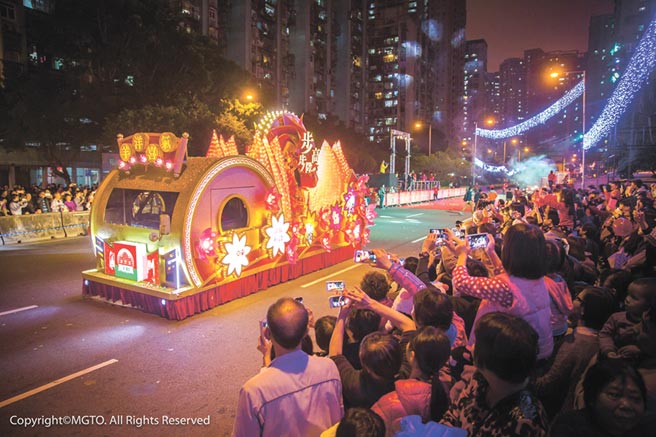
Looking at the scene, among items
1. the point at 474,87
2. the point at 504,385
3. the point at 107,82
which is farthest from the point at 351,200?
the point at 474,87

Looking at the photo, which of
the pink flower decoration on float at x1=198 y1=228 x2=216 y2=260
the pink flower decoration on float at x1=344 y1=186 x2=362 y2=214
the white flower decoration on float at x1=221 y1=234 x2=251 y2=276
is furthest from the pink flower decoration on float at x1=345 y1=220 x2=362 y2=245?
the pink flower decoration on float at x1=198 y1=228 x2=216 y2=260

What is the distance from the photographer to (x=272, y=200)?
31.9 feet

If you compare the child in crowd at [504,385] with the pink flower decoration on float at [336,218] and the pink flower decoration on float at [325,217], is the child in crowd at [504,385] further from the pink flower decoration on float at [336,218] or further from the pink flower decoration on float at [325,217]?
the pink flower decoration on float at [336,218]

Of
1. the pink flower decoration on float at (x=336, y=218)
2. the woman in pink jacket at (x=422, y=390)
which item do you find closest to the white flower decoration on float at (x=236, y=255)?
the pink flower decoration on float at (x=336, y=218)

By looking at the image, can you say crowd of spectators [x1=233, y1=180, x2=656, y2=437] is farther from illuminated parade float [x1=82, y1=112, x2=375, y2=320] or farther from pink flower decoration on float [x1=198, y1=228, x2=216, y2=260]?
illuminated parade float [x1=82, y1=112, x2=375, y2=320]

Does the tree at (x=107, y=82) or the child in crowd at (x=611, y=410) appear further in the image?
the tree at (x=107, y=82)

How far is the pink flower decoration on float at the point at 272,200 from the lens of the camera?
31.7 feet

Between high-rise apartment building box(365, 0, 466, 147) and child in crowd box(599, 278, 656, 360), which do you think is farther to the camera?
high-rise apartment building box(365, 0, 466, 147)

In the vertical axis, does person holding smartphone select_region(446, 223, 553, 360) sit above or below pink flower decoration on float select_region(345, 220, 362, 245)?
above

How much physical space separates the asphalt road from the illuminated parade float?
385 mm

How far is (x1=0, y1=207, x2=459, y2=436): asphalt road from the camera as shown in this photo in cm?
486

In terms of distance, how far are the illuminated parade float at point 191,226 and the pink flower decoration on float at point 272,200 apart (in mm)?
22

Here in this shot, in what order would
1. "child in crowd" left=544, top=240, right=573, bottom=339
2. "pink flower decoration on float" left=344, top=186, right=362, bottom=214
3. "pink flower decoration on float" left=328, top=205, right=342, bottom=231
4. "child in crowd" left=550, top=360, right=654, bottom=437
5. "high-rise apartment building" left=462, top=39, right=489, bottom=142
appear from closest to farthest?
"child in crowd" left=550, top=360, right=654, bottom=437, "child in crowd" left=544, top=240, right=573, bottom=339, "pink flower decoration on float" left=328, top=205, right=342, bottom=231, "pink flower decoration on float" left=344, top=186, right=362, bottom=214, "high-rise apartment building" left=462, top=39, right=489, bottom=142

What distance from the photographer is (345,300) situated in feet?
11.7
